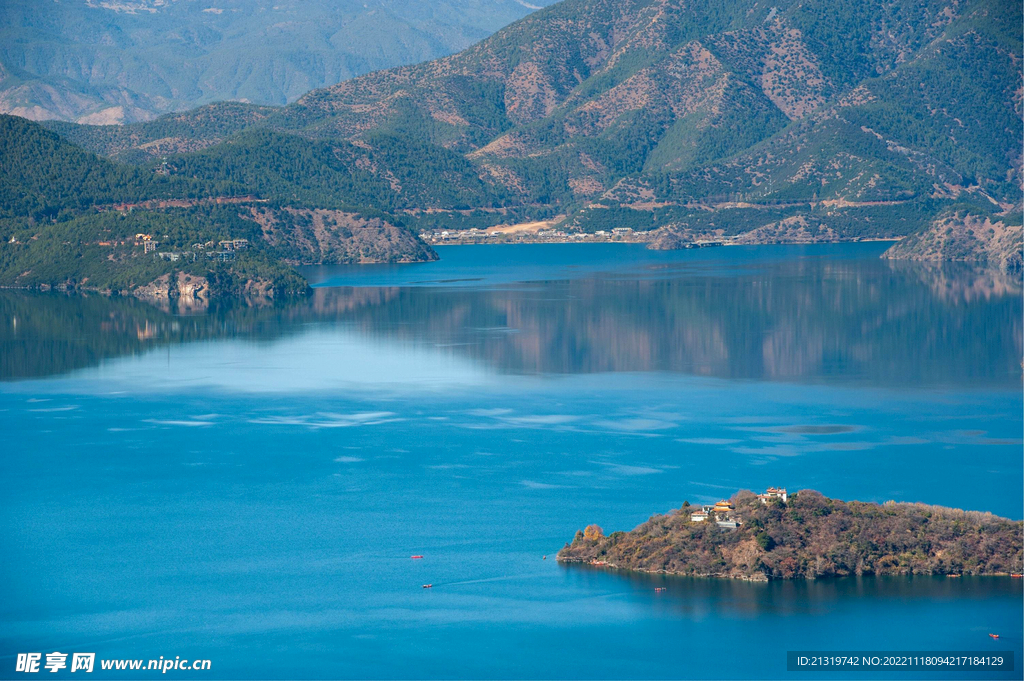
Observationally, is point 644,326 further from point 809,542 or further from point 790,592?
point 790,592

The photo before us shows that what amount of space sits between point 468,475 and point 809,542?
24.0 meters

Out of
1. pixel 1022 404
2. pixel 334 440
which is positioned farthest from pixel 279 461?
pixel 1022 404

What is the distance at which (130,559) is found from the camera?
6625 cm

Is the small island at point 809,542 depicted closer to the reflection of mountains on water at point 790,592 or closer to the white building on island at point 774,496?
the white building on island at point 774,496

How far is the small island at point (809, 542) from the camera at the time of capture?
198ft

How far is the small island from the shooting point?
6041cm

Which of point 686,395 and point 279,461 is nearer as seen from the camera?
point 279,461

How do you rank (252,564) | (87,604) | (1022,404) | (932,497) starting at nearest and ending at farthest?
1. (87,604)
2. (252,564)
3. (932,497)
4. (1022,404)

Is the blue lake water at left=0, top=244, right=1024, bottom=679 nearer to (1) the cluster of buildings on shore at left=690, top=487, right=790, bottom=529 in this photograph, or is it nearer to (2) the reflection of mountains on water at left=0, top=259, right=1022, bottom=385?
(2) the reflection of mountains on water at left=0, top=259, right=1022, bottom=385

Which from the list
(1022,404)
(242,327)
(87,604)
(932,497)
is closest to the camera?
(87,604)

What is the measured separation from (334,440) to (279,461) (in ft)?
19.8

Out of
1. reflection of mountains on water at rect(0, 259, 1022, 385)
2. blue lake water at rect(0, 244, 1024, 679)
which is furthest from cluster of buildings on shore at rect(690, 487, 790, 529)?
reflection of mountains on water at rect(0, 259, 1022, 385)

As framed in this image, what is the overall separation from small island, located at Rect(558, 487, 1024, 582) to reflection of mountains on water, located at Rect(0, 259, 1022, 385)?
161ft

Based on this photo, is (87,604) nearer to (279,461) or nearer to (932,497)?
(279,461)
